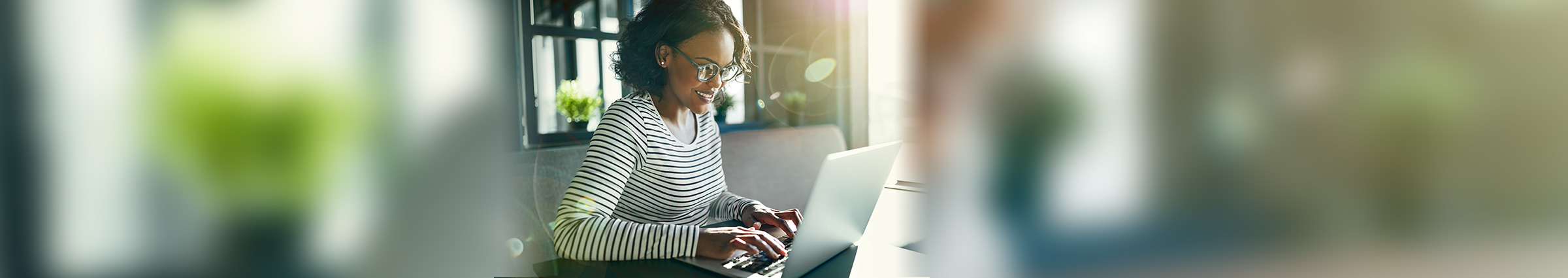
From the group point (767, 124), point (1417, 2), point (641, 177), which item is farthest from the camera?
point (767, 124)

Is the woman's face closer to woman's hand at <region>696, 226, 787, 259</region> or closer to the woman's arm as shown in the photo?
the woman's arm

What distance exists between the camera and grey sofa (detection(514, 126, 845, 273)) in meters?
1.67

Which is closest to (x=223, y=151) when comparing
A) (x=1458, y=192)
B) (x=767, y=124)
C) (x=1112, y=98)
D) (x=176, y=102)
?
(x=176, y=102)

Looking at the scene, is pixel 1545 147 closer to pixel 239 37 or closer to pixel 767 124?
pixel 239 37

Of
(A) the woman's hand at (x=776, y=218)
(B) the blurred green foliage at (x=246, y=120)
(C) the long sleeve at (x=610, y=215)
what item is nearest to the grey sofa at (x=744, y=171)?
(A) the woman's hand at (x=776, y=218)

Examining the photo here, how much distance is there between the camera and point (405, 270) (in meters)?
0.37

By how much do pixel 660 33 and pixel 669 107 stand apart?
16 centimetres

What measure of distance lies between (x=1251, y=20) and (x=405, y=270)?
48cm

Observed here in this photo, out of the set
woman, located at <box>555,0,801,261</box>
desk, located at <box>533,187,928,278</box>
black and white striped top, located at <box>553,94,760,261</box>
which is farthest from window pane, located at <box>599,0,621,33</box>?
desk, located at <box>533,187,928,278</box>

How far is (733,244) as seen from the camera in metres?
0.81

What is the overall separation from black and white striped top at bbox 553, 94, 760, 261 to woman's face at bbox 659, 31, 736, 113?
0.29 feet

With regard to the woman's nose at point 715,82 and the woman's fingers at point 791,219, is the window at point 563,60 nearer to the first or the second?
the woman's nose at point 715,82

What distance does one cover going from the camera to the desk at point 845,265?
0.74 m

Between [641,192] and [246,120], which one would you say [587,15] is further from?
[246,120]
